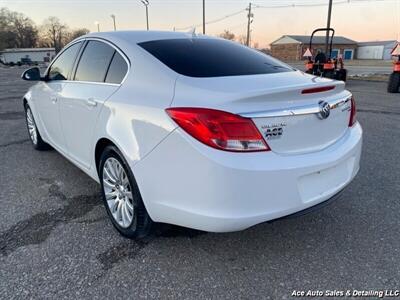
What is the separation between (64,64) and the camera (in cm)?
391

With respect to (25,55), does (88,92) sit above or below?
above

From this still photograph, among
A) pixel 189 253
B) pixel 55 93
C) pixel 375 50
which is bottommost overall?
pixel 375 50

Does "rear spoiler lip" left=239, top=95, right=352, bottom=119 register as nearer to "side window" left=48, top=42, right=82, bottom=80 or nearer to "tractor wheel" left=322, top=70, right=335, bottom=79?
"side window" left=48, top=42, right=82, bottom=80

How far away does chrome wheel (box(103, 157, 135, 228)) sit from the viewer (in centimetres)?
267

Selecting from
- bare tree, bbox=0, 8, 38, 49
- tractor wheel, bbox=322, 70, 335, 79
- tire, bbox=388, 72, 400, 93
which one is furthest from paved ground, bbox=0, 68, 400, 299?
bare tree, bbox=0, 8, 38, 49

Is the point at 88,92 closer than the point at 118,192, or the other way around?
the point at 118,192

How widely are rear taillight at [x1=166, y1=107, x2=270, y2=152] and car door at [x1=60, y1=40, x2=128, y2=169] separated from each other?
102 cm

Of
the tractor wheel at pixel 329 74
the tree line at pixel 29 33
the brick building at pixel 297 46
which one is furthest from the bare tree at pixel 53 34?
the tractor wheel at pixel 329 74

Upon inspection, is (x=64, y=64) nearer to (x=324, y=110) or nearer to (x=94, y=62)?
(x=94, y=62)

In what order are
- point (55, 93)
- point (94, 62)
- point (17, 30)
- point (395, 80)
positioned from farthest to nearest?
1. point (17, 30)
2. point (395, 80)
3. point (55, 93)
4. point (94, 62)

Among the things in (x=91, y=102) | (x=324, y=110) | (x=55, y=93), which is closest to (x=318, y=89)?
(x=324, y=110)

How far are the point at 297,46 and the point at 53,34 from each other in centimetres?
7253

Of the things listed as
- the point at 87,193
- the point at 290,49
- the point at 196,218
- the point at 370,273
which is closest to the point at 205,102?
the point at 196,218

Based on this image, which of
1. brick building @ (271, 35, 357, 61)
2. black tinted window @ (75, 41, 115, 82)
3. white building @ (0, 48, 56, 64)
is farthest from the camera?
white building @ (0, 48, 56, 64)
